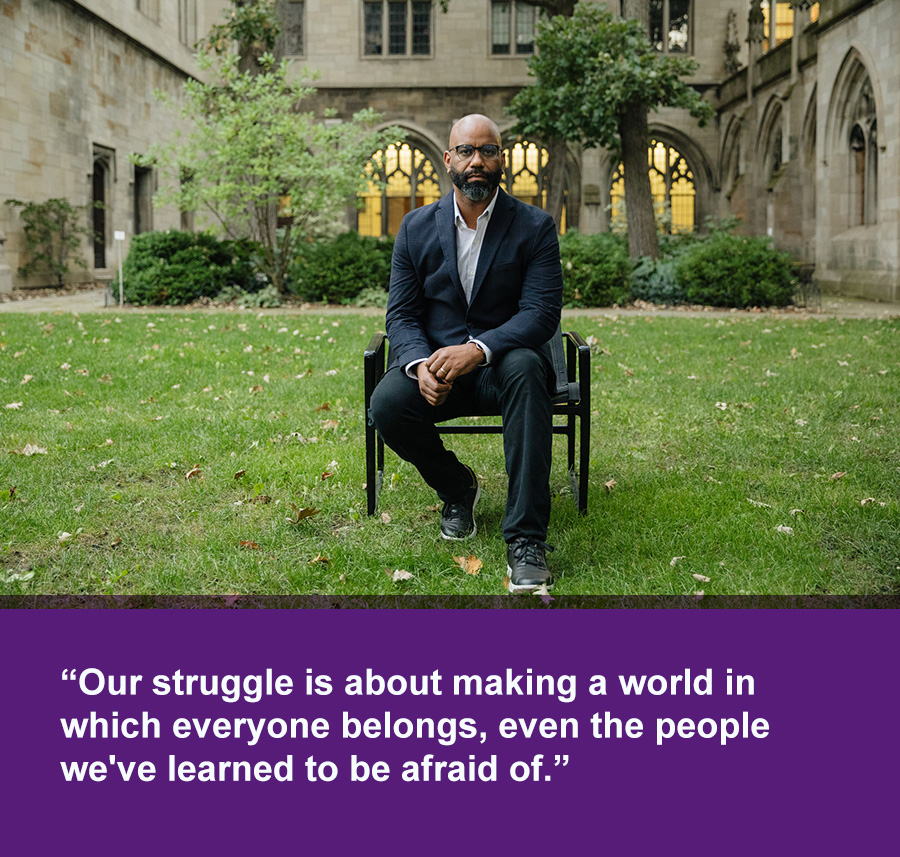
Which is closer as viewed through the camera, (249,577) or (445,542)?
(249,577)

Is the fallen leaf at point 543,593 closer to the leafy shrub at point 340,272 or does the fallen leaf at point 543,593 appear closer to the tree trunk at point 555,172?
the leafy shrub at point 340,272

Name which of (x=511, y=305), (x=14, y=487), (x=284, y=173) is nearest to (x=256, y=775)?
(x=511, y=305)

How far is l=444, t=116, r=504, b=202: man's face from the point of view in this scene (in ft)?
11.5

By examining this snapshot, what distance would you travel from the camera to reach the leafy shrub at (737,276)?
1466cm

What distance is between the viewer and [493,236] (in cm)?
369

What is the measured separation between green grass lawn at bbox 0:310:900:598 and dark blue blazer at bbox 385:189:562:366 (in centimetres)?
80

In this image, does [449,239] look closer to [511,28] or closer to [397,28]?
[511,28]

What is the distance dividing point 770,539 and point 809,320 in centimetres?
930

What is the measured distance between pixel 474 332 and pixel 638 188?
13369 millimetres

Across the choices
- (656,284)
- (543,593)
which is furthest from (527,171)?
(543,593)

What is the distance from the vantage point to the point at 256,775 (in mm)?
1920

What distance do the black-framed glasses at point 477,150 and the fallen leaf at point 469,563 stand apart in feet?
4.69

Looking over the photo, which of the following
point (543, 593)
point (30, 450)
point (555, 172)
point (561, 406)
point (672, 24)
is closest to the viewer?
point (543, 593)

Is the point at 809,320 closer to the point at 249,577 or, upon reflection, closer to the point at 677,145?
the point at 249,577
